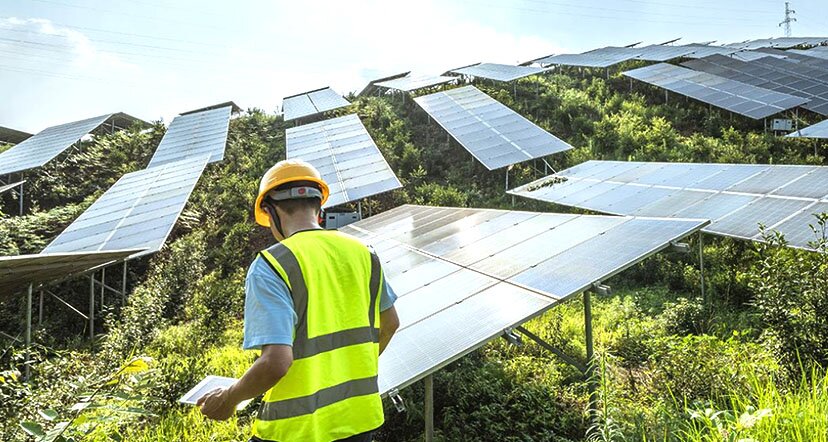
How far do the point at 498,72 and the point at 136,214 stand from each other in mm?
19452

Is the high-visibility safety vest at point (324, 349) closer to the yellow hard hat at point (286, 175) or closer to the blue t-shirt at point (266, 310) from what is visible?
the blue t-shirt at point (266, 310)

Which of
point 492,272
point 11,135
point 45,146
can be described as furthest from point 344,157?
point 11,135

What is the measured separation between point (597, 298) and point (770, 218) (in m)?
3.26

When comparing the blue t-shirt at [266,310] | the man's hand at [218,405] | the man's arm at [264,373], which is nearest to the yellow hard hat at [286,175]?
the blue t-shirt at [266,310]

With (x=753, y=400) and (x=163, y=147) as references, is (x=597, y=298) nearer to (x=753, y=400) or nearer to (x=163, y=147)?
(x=753, y=400)

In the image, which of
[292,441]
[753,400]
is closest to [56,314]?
[292,441]

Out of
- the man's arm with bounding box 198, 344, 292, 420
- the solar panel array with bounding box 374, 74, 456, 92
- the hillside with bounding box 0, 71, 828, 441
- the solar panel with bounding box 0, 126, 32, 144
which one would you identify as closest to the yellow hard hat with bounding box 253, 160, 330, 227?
the man's arm with bounding box 198, 344, 292, 420

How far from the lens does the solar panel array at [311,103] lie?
21266mm

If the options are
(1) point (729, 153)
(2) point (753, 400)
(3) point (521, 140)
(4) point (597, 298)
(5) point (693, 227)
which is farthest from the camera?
(3) point (521, 140)

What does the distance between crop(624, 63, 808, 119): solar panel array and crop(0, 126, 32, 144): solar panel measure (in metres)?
32.0

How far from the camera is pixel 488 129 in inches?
639

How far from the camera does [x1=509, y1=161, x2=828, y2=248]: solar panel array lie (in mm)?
7031

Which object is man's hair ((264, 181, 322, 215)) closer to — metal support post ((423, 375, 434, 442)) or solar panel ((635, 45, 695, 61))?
metal support post ((423, 375, 434, 442))

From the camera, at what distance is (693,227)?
5211mm
